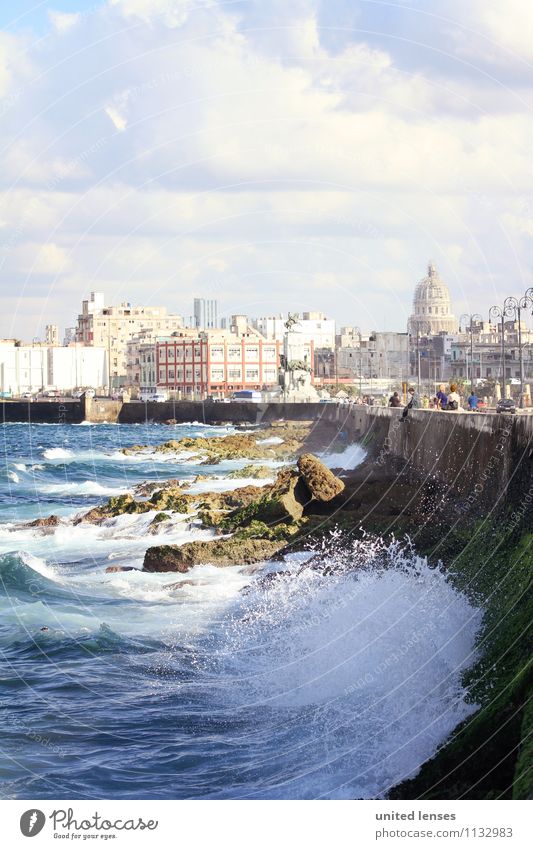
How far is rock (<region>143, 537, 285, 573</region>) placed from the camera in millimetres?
24109

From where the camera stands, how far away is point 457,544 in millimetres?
21312

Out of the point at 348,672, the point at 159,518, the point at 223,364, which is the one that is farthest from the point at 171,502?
the point at 223,364

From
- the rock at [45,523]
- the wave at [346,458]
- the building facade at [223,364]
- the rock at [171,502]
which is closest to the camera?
the rock at [45,523]

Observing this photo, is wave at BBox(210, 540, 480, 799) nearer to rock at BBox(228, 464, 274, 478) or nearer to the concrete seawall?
the concrete seawall

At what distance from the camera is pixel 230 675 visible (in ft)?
55.2

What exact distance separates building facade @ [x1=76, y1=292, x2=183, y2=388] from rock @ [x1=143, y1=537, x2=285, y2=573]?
146 meters

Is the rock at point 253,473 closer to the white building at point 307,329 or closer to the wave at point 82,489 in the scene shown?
the wave at point 82,489

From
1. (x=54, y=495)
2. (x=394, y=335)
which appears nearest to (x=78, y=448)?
(x=54, y=495)

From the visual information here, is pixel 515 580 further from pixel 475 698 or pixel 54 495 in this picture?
pixel 54 495

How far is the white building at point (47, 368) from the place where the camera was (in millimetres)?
166875

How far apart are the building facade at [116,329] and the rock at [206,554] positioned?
146 meters

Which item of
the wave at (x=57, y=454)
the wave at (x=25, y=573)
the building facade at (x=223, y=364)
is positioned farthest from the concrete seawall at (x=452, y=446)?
the building facade at (x=223, y=364)

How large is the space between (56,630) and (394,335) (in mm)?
157412

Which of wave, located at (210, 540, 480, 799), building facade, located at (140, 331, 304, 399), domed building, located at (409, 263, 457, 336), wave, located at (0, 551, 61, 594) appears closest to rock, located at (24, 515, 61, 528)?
wave, located at (0, 551, 61, 594)
